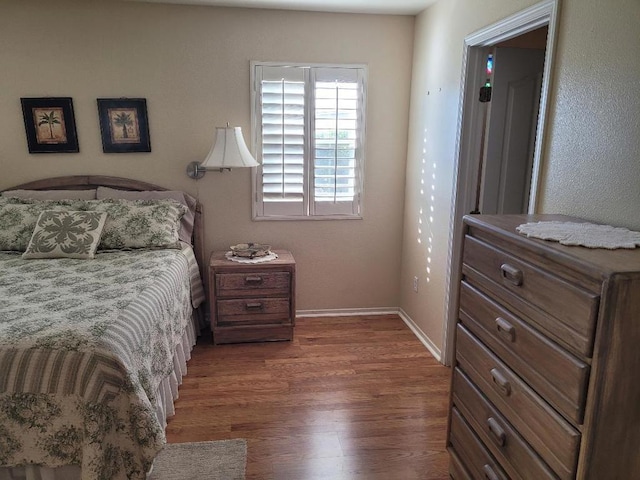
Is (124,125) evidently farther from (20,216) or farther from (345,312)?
(345,312)

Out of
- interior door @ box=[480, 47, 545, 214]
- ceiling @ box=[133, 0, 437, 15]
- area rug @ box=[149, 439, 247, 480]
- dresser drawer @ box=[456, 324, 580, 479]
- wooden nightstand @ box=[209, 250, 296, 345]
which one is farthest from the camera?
wooden nightstand @ box=[209, 250, 296, 345]

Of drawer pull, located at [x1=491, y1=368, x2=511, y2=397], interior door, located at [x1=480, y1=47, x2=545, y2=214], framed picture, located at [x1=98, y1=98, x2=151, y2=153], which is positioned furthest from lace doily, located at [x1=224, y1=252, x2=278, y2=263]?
drawer pull, located at [x1=491, y1=368, x2=511, y2=397]

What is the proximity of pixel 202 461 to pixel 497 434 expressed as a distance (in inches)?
52.1

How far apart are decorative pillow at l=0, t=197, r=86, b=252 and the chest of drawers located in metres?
2.66

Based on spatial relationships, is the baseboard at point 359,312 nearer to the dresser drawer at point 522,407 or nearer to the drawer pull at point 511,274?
the dresser drawer at point 522,407

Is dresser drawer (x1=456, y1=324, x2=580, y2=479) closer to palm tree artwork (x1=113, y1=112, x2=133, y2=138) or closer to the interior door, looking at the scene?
the interior door

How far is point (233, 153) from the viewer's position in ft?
10.4

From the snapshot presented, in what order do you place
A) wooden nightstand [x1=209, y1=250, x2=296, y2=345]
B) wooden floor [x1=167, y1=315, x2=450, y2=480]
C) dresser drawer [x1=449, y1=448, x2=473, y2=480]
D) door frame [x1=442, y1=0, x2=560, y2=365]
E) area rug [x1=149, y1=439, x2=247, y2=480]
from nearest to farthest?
dresser drawer [x1=449, y1=448, x2=473, y2=480]
area rug [x1=149, y1=439, x2=247, y2=480]
wooden floor [x1=167, y1=315, x2=450, y2=480]
door frame [x1=442, y1=0, x2=560, y2=365]
wooden nightstand [x1=209, y1=250, x2=296, y2=345]

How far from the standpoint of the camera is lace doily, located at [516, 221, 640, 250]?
4.01 feet

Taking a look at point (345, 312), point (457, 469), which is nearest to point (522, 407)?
point (457, 469)

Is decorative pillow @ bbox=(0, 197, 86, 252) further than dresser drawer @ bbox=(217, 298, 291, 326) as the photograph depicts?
No

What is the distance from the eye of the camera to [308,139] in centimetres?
350

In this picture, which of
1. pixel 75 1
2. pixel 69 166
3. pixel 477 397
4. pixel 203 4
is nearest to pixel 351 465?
pixel 477 397

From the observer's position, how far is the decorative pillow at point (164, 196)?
3311 millimetres
